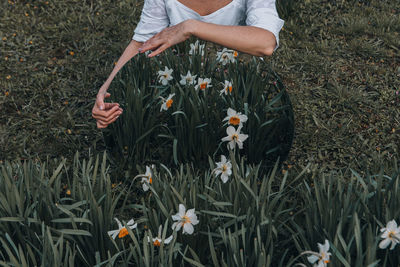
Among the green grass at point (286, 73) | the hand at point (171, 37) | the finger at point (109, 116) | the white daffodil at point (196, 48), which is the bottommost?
the green grass at point (286, 73)

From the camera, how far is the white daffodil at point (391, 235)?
1.29m

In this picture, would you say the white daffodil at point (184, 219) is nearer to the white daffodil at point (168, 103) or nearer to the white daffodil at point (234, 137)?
the white daffodil at point (234, 137)

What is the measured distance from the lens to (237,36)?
196 cm

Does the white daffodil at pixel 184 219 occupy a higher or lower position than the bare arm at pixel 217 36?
lower

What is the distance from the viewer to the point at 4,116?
306 cm

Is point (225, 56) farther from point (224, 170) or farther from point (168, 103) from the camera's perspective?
point (224, 170)

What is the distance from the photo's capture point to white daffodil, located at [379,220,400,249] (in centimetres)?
129

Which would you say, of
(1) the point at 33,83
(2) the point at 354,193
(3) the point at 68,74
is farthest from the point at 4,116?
(2) the point at 354,193

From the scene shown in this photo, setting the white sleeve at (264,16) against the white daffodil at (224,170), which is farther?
the white sleeve at (264,16)

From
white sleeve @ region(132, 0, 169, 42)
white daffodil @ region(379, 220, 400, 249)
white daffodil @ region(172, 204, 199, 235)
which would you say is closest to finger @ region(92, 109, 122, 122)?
white sleeve @ region(132, 0, 169, 42)

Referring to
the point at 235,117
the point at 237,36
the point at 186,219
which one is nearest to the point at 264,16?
the point at 237,36

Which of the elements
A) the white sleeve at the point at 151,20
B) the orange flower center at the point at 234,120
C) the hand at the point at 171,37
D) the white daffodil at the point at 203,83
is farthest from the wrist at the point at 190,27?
the white sleeve at the point at 151,20

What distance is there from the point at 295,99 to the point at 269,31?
1.15 meters

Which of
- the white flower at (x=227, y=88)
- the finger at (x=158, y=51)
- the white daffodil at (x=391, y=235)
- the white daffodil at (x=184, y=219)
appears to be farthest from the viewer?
the white flower at (x=227, y=88)
